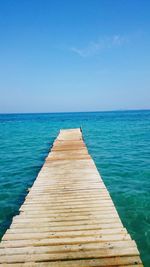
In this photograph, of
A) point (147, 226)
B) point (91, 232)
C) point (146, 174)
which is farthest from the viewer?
point (146, 174)

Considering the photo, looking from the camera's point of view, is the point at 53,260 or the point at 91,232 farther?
the point at 91,232

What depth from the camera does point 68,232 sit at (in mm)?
6641

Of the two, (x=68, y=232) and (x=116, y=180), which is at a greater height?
(x=68, y=232)

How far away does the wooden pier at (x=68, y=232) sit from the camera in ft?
18.4

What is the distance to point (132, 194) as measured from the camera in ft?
41.1

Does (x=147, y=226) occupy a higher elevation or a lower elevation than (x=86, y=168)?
Result: lower

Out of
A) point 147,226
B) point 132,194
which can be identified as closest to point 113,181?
point 132,194

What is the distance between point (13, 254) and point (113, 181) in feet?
31.3

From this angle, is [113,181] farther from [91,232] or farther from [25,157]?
[25,157]

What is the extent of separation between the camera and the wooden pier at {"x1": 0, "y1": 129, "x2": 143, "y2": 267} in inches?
220

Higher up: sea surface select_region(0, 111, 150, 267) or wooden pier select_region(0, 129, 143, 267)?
wooden pier select_region(0, 129, 143, 267)

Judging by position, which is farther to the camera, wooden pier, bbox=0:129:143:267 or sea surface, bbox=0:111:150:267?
sea surface, bbox=0:111:150:267

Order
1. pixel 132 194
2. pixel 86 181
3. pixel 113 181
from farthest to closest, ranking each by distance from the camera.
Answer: pixel 113 181
pixel 132 194
pixel 86 181

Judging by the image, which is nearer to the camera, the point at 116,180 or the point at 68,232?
the point at 68,232
